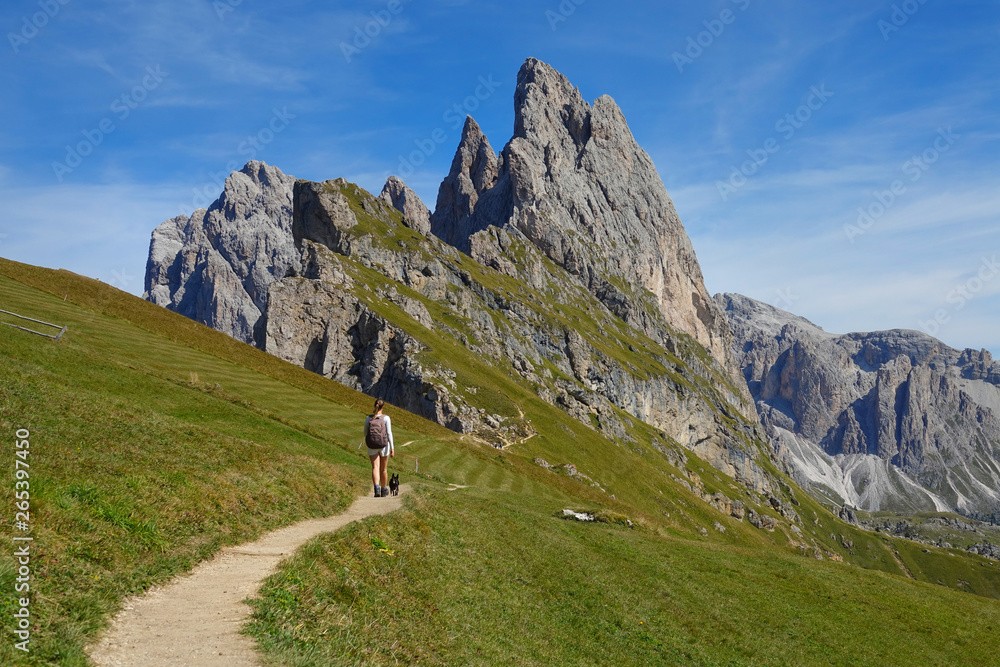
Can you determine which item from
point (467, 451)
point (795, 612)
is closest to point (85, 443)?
point (795, 612)

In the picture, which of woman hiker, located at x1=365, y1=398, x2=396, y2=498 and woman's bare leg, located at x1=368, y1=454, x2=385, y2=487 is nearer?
woman hiker, located at x1=365, y1=398, x2=396, y2=498

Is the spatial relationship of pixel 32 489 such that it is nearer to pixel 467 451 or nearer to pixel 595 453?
pixel 467 451

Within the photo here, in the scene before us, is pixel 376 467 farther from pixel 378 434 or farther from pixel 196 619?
pixel 196 619

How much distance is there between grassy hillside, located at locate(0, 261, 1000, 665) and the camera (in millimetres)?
11141

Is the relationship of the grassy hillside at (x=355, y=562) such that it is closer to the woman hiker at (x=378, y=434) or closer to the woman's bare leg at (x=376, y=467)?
the woman's bare leg at (x=376, y=467)

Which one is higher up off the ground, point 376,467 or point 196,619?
point 376,467

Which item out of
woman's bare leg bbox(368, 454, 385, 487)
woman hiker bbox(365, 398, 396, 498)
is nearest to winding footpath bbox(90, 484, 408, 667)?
woman hiker bbox(365, 398, 396, 498)

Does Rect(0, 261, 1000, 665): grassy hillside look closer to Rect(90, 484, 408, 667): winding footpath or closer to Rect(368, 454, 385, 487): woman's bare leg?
Rect(90, 484, 408, 667): winding footpath

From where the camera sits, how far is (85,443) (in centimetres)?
1728

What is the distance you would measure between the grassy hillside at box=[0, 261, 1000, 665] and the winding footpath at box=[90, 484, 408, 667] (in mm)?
359

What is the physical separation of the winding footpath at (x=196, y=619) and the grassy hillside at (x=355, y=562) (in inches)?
14.1

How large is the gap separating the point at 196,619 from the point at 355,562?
15.5 feet

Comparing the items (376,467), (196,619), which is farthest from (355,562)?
(376,467)

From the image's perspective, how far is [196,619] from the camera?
10172mm
